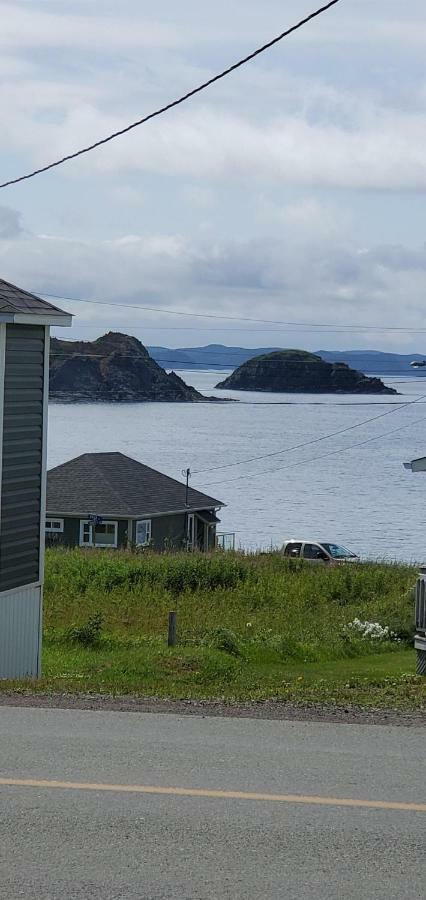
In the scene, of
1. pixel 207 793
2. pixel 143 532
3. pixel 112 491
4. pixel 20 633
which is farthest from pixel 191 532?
pixel 207 793

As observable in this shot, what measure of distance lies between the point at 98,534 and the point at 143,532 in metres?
1.85

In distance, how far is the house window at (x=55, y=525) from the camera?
50.7 meters

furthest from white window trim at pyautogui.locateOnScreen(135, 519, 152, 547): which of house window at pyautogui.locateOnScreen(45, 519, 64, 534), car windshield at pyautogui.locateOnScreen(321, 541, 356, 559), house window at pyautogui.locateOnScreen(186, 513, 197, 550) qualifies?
car windshield at pyautogui.locateOnScreen(321, 541, 356, 559)

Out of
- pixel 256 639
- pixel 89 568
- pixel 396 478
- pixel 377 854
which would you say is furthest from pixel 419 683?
pixel 396 478

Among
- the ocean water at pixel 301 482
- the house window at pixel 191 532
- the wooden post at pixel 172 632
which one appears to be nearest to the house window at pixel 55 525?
the house window at pixel 191 532

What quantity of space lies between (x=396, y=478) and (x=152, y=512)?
265ft

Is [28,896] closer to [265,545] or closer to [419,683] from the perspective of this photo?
[419,683]

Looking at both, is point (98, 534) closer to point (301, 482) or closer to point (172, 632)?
point (172, 632)

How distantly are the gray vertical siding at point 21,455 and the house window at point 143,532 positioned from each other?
111 feet

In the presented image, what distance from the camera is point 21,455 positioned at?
51.3 ft

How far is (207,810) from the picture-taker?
6766mm

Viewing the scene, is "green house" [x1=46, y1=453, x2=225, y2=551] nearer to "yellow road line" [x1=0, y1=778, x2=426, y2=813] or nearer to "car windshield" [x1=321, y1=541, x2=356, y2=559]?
"car windshield" [x1=321, y1=541, x2=356, y2=559]

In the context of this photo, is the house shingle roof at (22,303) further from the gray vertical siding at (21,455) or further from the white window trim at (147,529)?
the white window trim at (147,529)

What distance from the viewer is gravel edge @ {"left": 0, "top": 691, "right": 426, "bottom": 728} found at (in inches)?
366
